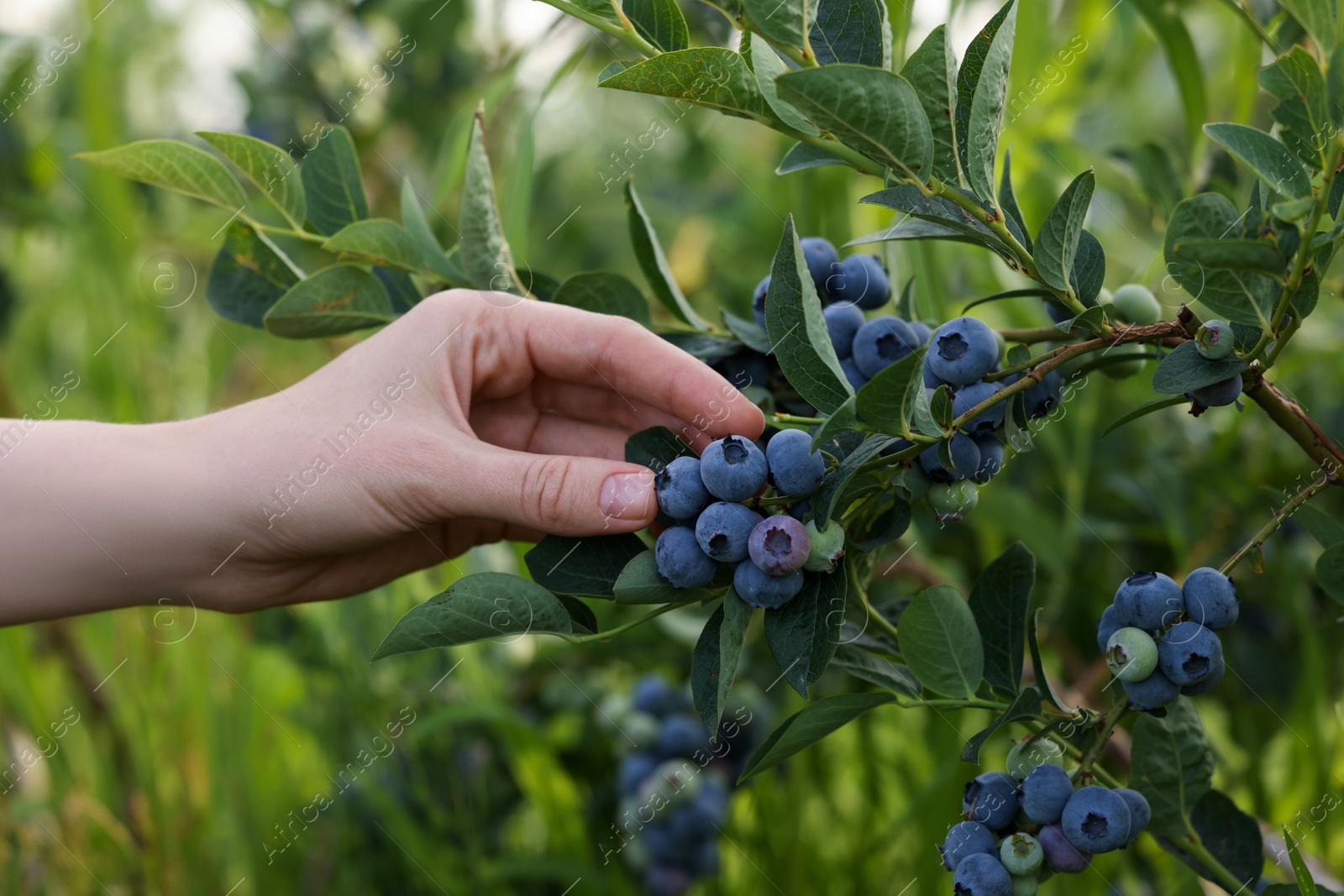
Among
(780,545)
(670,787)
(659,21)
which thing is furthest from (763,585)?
(670,787)

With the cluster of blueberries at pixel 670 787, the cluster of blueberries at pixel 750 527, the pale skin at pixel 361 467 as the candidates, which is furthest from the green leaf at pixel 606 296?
the cluster of blueberries at pixel 670 787

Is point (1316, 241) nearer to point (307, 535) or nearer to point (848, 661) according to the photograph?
point (848, 661)

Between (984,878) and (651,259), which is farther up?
A: (651,259)

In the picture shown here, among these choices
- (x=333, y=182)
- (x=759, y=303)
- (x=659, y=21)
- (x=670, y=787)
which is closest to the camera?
(x=659, y=21)

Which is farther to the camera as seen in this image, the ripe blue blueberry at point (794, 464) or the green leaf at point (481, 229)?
the green leaf at point (481, 229)

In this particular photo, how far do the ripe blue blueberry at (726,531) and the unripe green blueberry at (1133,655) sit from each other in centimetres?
21

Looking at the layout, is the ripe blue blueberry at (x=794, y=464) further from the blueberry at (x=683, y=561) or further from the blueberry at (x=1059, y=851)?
the blueberry at (x=1059, y=851)

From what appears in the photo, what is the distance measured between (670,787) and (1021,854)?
837 millimetres

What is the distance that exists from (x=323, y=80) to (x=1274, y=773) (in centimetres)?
210

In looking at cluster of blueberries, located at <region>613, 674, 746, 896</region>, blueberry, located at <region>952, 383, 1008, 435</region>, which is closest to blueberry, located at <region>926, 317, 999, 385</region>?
blueberry, located at <region>952, 383, 1008, 435</region>

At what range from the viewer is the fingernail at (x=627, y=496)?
62 cm

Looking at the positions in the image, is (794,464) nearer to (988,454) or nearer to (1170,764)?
(988,454)

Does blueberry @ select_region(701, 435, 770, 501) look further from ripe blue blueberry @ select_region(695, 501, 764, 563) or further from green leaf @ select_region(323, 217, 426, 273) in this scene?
green leaf @ select_region(323, 217, 426, 273)

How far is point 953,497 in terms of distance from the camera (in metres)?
0.56
